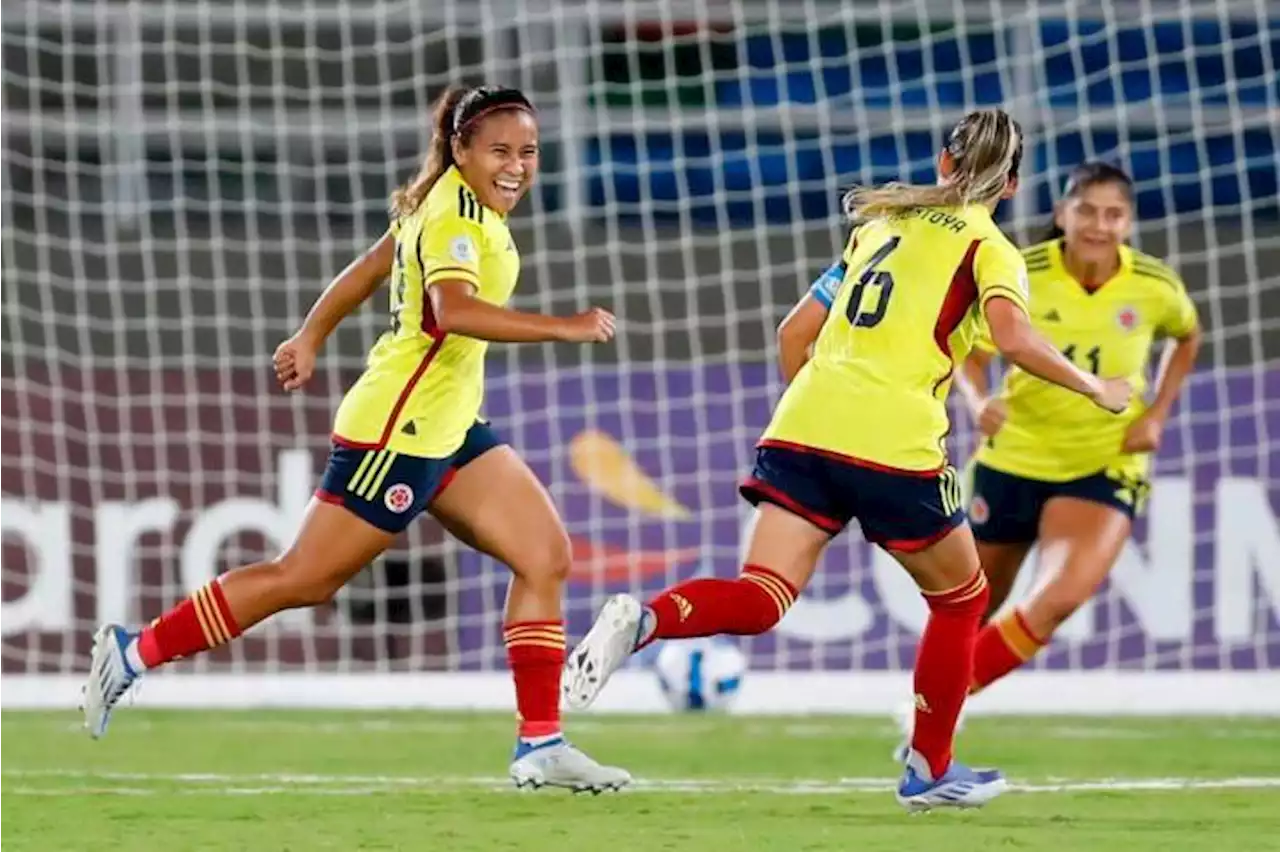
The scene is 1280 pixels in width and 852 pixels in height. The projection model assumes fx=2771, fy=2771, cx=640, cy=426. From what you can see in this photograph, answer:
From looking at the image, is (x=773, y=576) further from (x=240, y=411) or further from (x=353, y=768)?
(x=240, y=411)

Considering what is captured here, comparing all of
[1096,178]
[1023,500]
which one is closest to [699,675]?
[1023,500]

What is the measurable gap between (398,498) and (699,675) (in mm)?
3850

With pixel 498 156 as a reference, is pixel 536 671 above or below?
below

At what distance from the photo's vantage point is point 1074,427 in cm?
783

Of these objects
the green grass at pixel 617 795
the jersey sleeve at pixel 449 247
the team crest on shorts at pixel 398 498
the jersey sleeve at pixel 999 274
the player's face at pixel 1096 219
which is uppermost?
the player's face at pixel 1096 219

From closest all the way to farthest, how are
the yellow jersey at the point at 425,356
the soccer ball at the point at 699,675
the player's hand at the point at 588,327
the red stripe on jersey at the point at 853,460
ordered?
the player's hand at the point at 588,327 < the red stripe on jersey at the point at 853,460 < the yellow jersey at the point at 425,356 < the soccer ball at the point at 699,675

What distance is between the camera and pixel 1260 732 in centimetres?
900

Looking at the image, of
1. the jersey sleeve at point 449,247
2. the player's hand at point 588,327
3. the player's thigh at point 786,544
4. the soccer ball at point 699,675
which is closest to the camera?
the player's hand at point 588,327

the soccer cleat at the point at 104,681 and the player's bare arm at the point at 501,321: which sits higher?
the player's bare arm at the point at 501,321

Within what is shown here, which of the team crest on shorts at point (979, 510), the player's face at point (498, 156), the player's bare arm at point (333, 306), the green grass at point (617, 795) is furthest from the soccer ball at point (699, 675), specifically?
the player's face at point (498, 156)

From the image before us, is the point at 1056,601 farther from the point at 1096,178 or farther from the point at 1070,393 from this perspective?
the point at 1096,178

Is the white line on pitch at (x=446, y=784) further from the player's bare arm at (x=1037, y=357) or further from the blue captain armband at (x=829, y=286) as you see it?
the player's bare arm at (x=1037, y=357)

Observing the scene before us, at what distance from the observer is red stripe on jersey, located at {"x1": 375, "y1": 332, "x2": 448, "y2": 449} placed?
20.5 feet

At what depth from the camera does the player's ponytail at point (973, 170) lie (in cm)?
593
